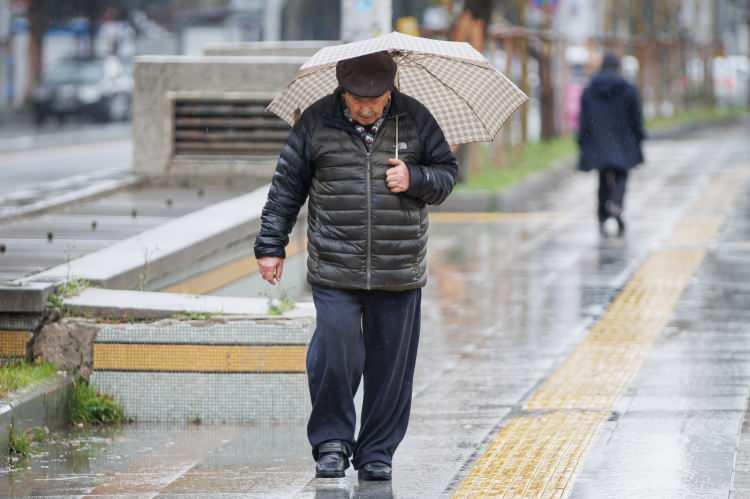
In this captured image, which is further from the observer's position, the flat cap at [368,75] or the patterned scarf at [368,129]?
the patterned scarf at [368,129]

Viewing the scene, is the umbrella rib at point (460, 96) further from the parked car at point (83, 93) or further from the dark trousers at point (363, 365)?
the parked car at point (83, 93)

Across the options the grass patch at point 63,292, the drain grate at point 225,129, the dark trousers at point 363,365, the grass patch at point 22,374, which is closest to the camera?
the dark trousers at point 363,365

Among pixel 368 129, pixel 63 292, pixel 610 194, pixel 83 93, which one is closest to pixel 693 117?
pixel 83 93

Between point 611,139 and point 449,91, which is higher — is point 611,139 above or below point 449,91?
below

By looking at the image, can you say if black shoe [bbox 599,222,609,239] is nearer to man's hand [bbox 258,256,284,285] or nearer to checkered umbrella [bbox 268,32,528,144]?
checkered umbrella [bbox 268,32,528,144]

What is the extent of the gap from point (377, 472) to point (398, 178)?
113 cm

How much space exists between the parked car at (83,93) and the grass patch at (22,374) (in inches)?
1453

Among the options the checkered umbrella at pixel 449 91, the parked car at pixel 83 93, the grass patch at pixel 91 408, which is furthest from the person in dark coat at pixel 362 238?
the parked car at pixel 83 93

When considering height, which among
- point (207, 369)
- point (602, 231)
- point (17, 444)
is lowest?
point (602, 231)

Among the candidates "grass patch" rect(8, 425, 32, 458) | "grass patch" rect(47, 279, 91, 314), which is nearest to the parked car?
"grass patch" rect(47, 279, 91, 314)

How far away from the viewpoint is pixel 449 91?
712 centimetres

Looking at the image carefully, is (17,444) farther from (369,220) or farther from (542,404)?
(542,404)

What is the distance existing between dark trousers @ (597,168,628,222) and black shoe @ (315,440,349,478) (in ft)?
31.4

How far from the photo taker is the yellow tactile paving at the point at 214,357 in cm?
788
